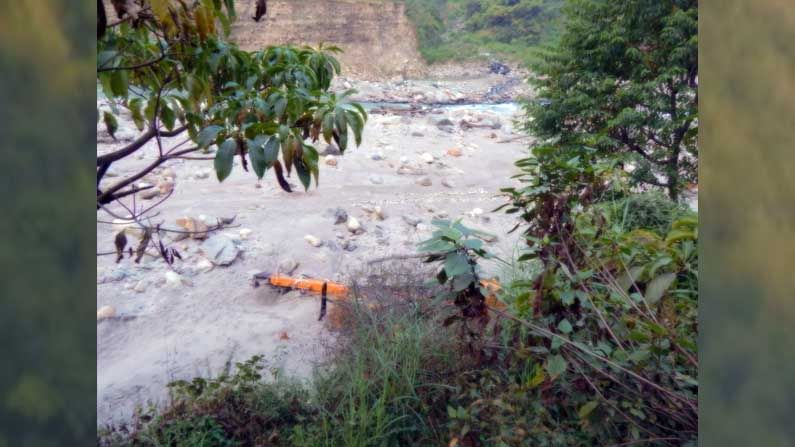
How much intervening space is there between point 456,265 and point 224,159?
73 cm

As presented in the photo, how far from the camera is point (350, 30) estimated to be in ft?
79.2

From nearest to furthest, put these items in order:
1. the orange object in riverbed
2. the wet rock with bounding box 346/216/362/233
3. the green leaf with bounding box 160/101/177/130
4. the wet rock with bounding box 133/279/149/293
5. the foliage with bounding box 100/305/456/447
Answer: the green leaf with bounding box 160/101/177/130 < the foliage with bounding box 100/305/456/447 < the orange object in riverbed < the wet rock with bounding box 133/279/149/293 < the wet rock with bounding box 346/216/362/233

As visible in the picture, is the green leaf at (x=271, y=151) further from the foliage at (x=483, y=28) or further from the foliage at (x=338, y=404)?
the foliage at (x=483, y=28)

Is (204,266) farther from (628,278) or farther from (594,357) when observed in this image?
(594,357)

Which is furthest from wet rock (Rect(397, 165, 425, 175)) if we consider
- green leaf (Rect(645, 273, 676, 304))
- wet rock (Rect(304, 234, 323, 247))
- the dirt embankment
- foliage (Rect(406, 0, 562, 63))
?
the dirt embankment

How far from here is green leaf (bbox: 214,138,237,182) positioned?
1.27m

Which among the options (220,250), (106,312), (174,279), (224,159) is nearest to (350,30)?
(220,250)

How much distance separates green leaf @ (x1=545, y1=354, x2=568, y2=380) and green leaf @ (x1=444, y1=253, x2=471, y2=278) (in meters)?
0.30

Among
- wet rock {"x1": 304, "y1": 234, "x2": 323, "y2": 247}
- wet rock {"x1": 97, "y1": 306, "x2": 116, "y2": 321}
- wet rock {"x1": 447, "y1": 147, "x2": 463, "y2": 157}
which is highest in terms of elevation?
wet rock {"x1": 447, "y1": 147, "x2": 463, "y2": 157}

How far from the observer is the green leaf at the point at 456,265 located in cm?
179

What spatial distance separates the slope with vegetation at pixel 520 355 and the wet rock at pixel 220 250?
2.10 meters

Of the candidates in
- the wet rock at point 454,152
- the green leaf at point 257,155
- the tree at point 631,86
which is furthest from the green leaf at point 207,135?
the wet rock at point 454,152

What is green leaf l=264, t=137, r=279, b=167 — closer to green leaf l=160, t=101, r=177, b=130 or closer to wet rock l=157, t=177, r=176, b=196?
green leaf l=160, t=101, r=177, b=130
